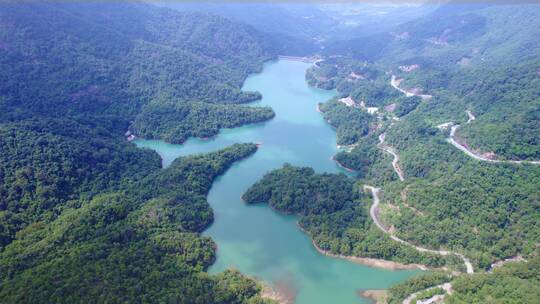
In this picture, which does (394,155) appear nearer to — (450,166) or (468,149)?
(450,166)

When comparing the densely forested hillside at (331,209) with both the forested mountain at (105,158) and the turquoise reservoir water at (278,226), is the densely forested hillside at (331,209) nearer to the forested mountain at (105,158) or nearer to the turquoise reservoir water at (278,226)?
the turquoise reservoir water at (278,226)

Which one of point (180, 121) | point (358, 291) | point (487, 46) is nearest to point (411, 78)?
point (487, 46)

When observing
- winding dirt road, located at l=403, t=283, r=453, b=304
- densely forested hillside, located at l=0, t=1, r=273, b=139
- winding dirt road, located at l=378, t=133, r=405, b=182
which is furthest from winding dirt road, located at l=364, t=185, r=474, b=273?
densely forested hillside, located at l=0, t=1, r=273, b=139

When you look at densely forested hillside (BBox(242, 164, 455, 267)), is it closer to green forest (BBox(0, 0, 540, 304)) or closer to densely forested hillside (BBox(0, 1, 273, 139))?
green forest (BBox(0, 0, 540, 304))

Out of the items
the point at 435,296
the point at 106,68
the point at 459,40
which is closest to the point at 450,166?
the point at 435,296

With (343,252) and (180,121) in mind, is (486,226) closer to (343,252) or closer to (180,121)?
(343,252)

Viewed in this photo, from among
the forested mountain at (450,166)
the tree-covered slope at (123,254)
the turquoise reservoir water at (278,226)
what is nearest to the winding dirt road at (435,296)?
the forested mountain at (450,166)
